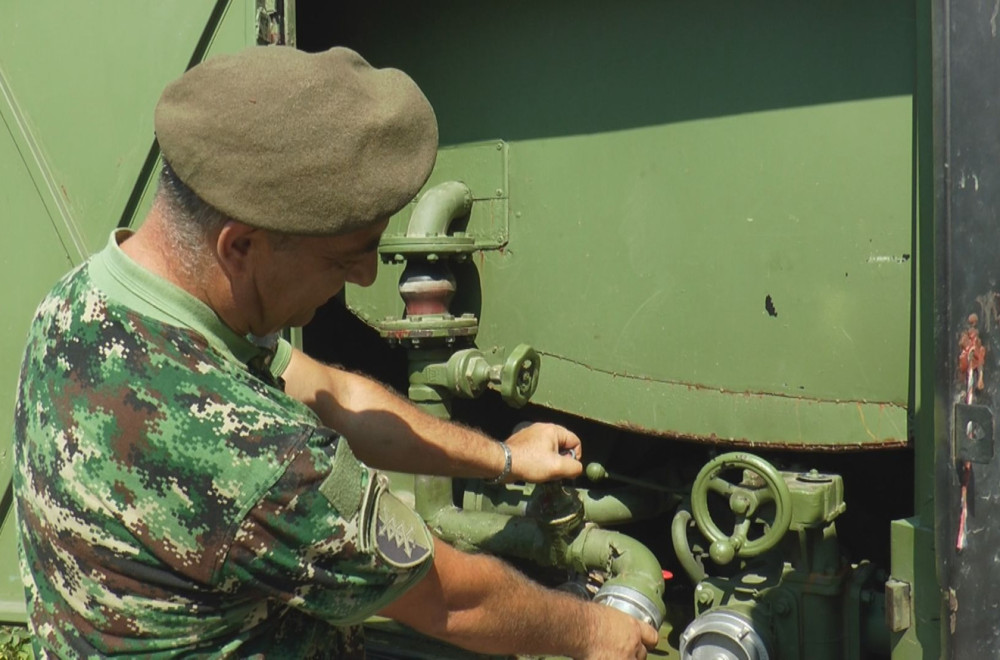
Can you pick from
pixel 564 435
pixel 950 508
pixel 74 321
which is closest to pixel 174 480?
pixel 74 321

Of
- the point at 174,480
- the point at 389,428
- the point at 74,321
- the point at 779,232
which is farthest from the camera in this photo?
the point at 779,232

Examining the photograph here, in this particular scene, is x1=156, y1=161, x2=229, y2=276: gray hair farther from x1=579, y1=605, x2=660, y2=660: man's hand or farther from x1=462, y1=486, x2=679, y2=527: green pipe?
x1=462, y1=486, x2=679, y2=527: green pipe

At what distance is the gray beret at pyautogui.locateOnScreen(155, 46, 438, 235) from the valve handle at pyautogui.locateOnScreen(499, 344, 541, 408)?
1190mm

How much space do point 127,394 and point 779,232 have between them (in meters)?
1.78

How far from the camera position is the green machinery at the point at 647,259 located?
270 cm

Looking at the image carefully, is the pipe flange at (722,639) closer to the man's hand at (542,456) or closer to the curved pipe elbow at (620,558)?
the curved pipe elbow at (620,558)

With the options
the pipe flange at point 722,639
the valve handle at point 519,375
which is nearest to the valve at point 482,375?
the valve handle at point 519,375

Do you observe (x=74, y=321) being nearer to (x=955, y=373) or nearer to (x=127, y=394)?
(x=127, y=394)

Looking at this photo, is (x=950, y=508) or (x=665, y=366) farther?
(x=665, y=366)

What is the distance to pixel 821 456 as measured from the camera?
3086 mm

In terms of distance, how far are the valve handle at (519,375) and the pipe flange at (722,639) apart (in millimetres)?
707

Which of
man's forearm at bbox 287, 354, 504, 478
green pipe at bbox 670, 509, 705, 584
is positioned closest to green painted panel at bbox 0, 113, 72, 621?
man's forearm at bbox 287, 354, 504, 478

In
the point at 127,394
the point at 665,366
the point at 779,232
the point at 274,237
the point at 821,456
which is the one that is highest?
the point at 274,237

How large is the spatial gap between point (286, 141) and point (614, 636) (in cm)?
111
